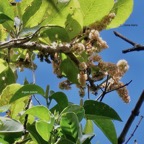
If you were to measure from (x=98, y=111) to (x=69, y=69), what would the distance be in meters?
0.28

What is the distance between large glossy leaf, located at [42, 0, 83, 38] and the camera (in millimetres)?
1379

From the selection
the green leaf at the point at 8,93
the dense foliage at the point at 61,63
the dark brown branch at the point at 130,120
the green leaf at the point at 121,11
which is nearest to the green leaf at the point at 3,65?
the dense foliage at the point at 61,63

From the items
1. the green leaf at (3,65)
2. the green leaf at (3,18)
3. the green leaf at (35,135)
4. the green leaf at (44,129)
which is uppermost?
the green leaf at (3,18)

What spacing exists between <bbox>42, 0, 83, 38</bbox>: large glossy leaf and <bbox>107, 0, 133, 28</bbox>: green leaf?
161 millimetres

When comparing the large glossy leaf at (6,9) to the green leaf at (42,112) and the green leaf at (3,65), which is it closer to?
the green leaf at (3,65)

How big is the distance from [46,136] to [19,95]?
0.24m

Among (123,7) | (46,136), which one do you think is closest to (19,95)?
(46,136)

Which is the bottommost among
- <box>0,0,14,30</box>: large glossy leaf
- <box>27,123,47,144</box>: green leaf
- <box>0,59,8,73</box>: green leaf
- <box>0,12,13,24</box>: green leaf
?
<box>27,123,47,144</box>: green leaf

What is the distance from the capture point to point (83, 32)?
4.88 ft

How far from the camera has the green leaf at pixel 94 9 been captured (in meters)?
1.43

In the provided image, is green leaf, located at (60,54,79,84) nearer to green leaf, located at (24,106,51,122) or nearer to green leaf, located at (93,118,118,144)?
green leaf, located at (93,118,118,144)

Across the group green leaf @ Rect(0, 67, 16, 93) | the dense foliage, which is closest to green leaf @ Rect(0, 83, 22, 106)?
the dense foliage

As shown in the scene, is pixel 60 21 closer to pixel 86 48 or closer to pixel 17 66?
pixel 86 48

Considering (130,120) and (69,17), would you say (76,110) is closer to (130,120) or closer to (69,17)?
(130,120)
